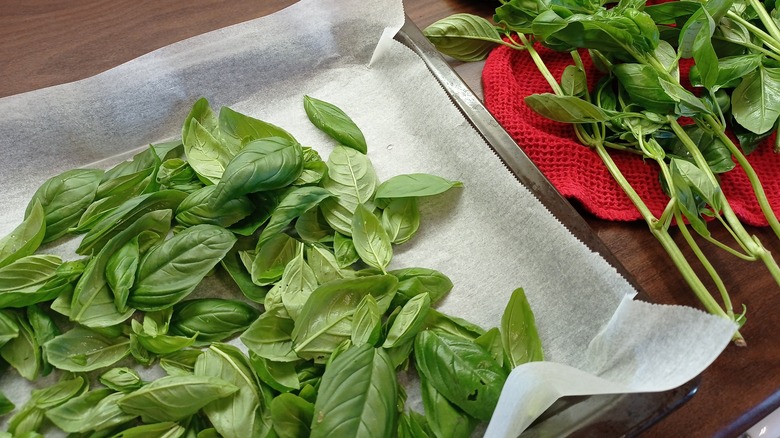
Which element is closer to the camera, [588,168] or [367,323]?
[367,323]

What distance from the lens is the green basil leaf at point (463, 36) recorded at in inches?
28.8

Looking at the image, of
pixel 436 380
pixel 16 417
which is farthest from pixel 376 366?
pixel 16 417

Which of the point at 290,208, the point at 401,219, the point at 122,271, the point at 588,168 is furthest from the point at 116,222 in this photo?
the point at 588,168

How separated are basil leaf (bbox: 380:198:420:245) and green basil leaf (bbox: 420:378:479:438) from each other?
16cm

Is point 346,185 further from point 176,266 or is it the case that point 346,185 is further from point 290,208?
point 176,266

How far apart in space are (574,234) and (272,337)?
30 centimetres

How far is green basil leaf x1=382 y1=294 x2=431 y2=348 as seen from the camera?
1.61 feet

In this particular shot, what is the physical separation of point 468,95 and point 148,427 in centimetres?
47

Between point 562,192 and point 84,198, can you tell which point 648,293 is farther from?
Answer: point 84,198

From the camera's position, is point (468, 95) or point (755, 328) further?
point (468, 95)

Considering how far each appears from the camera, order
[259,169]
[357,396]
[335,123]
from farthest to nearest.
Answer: [335,123] → [259,169] → [357,396]

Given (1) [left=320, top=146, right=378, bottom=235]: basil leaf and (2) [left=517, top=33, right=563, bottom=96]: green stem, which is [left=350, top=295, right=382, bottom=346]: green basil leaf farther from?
(2) [left=517, top=33, right=563, bottom=96]: green stem

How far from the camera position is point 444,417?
1.52ft

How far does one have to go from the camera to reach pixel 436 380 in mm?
474
